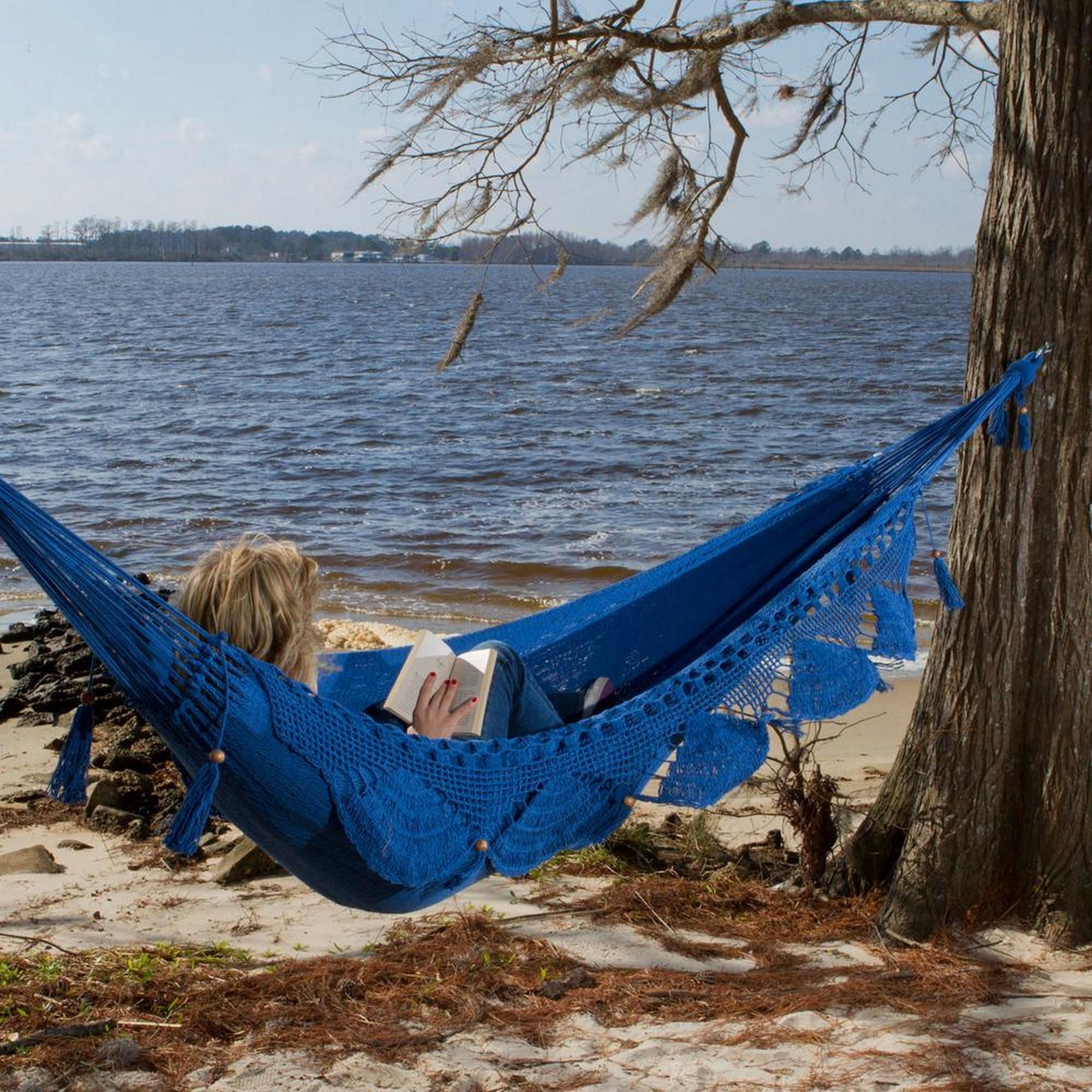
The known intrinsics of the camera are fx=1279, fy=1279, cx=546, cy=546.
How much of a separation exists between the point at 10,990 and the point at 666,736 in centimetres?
132

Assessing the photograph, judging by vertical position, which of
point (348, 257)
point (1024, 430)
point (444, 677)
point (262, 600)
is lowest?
point (444, 677)

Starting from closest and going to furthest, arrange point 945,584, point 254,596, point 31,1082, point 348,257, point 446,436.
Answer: point 254,596, point 31,1082, point 945,584, point 446,436, point 348,257

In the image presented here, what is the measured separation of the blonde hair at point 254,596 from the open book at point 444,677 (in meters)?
0.31

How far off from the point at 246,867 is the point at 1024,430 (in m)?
2.03

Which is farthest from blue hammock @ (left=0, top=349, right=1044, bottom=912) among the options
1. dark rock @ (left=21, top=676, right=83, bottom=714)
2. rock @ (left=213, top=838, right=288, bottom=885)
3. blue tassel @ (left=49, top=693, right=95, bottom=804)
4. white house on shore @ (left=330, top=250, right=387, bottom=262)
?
white house on shore @ (left=330, top=250, right=387, bottom=262)

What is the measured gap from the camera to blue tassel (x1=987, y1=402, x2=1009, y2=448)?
7.85ft

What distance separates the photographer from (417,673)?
2.22m

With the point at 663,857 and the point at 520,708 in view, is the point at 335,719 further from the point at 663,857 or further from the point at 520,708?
the point at 663,857

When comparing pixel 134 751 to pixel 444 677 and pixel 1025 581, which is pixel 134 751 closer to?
pixel 444 677

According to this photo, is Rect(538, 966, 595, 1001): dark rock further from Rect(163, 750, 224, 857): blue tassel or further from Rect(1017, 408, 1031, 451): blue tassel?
Rect(1017, 408, 1031, 451): blue tassel

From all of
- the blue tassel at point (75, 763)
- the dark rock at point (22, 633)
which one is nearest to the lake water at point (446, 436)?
the dark rock at point (22, 633)

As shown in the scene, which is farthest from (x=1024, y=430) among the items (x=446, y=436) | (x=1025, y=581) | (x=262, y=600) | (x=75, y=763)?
(x=446, y=436)

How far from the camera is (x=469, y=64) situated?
2916 millimetres

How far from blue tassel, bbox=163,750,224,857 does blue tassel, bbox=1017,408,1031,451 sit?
154 centimetres
